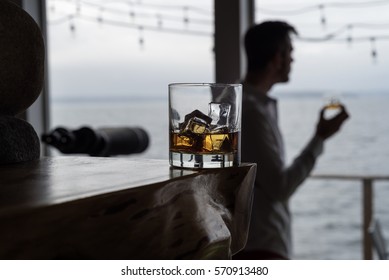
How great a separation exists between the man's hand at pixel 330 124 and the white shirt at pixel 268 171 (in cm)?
4

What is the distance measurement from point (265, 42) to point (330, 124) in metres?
0.38

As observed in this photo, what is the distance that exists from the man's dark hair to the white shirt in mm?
141

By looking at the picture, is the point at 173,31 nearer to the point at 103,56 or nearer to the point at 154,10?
the point at 154,10

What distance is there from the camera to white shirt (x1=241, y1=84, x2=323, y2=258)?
6.36 ft

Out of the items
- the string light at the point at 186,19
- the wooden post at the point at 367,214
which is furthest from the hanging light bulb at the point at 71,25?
the wooden post at the point at 367,214

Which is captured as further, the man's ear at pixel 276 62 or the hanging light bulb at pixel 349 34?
the hanging light bulb at pixel 349 34

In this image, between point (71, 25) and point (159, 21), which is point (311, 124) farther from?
point (71, 25)

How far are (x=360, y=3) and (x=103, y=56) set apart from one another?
49.7 inches

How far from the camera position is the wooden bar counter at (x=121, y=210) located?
1.33ft

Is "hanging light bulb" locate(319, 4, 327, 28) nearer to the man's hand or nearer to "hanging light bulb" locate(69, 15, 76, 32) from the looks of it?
the man's hand

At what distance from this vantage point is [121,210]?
46cm

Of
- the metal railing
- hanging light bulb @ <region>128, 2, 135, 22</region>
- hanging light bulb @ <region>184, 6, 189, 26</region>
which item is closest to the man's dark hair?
hanging light bulb @ <region>184, 6, 189, 26</region>

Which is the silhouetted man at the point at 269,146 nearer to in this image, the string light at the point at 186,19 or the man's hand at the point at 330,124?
the man's hand at the point at 330,124
